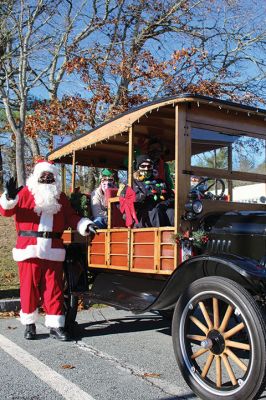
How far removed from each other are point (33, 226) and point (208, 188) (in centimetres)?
199

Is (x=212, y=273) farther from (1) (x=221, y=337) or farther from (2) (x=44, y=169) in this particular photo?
(2) (x=44, y=169)

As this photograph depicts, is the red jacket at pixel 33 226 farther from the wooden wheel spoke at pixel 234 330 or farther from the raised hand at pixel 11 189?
the wooden wheel spoke at pixel 234 330

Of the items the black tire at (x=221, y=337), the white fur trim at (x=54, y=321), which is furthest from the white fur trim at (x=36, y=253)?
the black tire at (x=221, y=337)

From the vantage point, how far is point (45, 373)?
4.07 meters

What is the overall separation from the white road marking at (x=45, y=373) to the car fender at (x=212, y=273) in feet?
3.10

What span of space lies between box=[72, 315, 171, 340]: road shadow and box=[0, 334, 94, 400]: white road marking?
82 centimetres

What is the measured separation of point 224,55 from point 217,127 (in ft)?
31.1

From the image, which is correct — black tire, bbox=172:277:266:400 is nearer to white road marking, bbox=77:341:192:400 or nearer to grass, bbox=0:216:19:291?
white road marking, bbox=77:341:192:400

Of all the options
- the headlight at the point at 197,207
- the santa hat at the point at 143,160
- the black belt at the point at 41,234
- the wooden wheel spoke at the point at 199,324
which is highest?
the santa hat at the point at 143,160

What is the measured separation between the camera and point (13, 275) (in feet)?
29.9

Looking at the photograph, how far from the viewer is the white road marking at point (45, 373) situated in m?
3.56

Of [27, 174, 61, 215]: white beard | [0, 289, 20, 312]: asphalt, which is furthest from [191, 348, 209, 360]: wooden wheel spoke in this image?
[0, 289, 20, 312]: asphalt

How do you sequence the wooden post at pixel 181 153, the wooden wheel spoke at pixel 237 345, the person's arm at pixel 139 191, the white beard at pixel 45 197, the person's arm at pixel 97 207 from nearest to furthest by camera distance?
Answer: the wooden wheel spoke at pixel 237 345 → the wooden post at pixel 181 153 → the person's arm at pixel 139 191 → the white beard at pixel 45 197 → the person's arm at pixel 97 207

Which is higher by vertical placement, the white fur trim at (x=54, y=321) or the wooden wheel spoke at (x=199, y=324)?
the wooden wheel spoke at (x=199, y=324)
